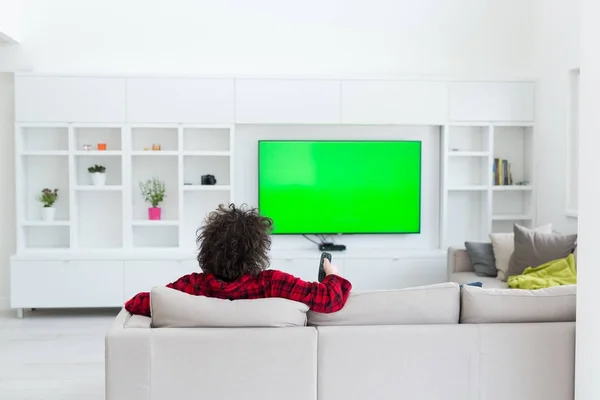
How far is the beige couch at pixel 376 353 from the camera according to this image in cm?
286

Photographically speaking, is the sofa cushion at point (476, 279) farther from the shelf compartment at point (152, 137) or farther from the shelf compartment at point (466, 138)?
the shelf compartment at point (152, 137)

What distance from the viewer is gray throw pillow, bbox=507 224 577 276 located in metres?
5.49

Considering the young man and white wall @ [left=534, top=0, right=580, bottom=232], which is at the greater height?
white wall @ [left=534, top=0, right=580, bottom=232]

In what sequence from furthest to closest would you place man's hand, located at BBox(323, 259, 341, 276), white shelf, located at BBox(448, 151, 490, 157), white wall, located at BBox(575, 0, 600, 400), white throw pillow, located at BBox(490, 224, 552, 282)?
white shelf, located at BBox(448, 151, 490, 157) < white throw pillow, located at BBox(490, 224, 552, 282) < man's hand, located at BBox(323, 259, 341, 276) < white wall, located at BBox(575, 0, 600, 400)

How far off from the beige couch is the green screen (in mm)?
3734

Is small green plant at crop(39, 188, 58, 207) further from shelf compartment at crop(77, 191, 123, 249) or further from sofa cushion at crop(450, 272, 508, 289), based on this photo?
sofa cushion at crop(450, 272, 508, 289)

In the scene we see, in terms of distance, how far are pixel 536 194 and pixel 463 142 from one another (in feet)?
2.62

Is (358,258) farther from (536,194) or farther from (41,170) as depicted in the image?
(41,170)

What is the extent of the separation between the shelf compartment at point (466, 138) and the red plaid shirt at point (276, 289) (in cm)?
421

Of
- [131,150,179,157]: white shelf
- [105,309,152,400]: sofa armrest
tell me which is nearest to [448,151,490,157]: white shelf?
[131,150,179,157]: white shelf

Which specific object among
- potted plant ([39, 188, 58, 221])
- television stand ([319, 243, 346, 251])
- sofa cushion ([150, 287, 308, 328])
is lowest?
television stand ([319, 243, 346, 251])

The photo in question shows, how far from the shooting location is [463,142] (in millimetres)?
7047

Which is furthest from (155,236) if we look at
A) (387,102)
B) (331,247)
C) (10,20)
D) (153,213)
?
(387,102)

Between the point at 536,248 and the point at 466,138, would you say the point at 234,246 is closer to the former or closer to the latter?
the point at 536,248
